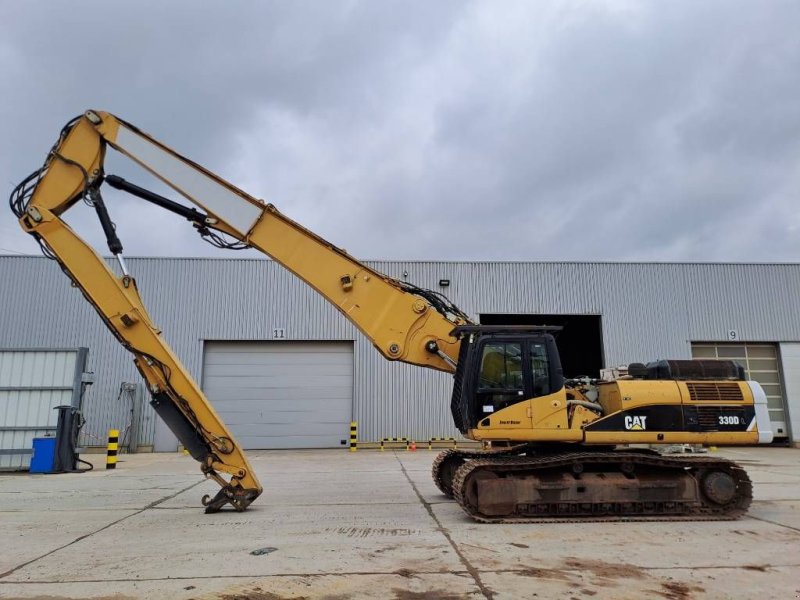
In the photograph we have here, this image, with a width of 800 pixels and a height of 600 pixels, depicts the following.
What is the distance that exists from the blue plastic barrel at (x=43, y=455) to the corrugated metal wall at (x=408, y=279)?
19.9 ft

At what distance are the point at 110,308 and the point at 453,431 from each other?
15556 mm

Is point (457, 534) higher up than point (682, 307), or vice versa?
point (682, 307)

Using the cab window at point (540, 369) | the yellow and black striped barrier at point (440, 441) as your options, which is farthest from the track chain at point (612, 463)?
the yellow and black striped barrier at point (440, 441)

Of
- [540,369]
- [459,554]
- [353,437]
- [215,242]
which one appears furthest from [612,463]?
[353,437]

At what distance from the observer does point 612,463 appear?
8.60 metres

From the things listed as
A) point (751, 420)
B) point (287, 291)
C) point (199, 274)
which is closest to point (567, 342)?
point (287, 291)

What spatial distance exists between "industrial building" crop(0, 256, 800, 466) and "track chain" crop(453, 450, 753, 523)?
13.4 meters

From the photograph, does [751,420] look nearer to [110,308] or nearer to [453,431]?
[110,308]

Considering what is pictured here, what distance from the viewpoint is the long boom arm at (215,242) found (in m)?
8.49

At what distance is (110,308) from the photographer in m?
8.54

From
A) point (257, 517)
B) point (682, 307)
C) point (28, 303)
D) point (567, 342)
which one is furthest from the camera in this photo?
point (567, 342)

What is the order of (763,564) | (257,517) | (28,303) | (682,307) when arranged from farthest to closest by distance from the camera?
(682,307)
(28,303)
(257,517)
(763,564)

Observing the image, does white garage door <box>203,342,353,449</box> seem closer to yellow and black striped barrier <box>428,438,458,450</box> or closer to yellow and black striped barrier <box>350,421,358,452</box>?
yellow and black striped barrier <box>350,421,358,452</box>

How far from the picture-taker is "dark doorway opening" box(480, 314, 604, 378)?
23.5 metres
